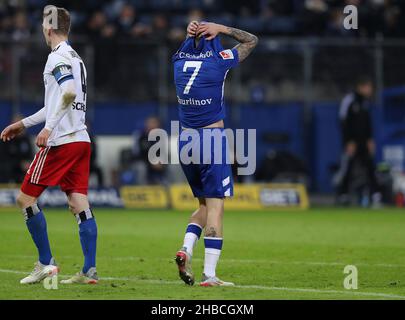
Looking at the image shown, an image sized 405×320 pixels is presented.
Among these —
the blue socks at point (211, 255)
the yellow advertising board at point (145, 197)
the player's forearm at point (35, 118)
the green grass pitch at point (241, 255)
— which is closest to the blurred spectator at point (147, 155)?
the yellow advertising board at point (145, 197)

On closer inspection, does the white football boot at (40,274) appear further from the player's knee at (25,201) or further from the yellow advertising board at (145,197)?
the yellow advertising board at (145,197)

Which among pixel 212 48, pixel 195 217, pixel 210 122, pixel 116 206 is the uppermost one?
pixel 212 48

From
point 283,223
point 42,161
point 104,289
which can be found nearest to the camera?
point 104,289

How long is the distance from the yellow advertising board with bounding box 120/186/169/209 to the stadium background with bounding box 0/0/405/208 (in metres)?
0.63

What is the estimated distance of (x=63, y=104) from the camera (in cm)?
1052

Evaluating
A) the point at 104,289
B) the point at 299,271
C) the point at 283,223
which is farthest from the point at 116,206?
the point at 104,289

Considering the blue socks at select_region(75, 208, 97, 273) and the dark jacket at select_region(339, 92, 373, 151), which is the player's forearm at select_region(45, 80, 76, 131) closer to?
the blue socks at select_region(75, 208, 97, 273)

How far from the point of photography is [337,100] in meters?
27.0

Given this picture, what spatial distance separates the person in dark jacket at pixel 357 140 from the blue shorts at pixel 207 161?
1422 centimetres

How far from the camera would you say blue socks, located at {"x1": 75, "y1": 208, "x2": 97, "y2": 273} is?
10742mm

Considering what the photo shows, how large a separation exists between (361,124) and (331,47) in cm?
268

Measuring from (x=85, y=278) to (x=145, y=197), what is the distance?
1375 cm

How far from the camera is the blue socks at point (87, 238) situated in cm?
1074

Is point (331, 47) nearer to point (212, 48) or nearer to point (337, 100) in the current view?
point (337, 100)
